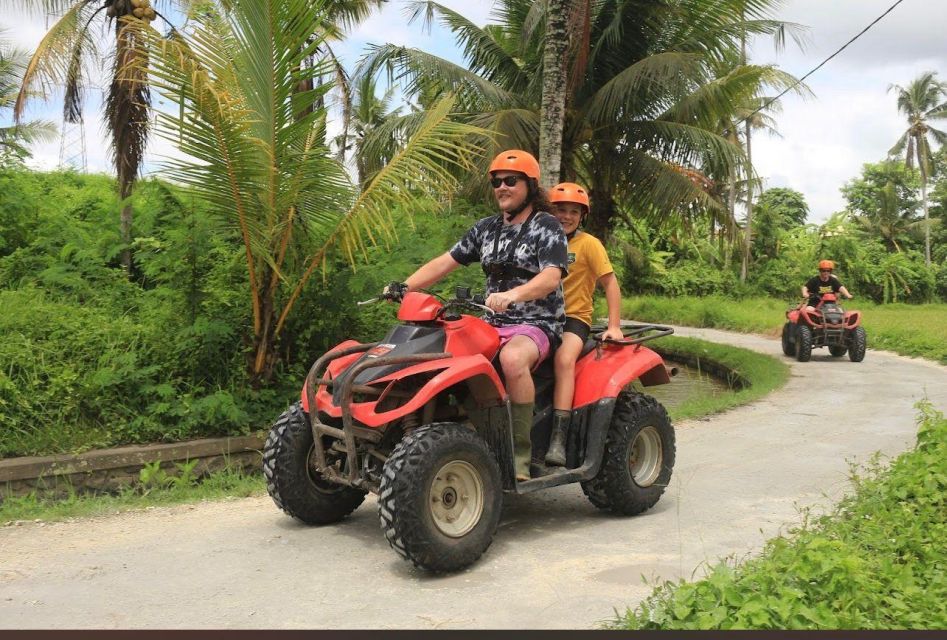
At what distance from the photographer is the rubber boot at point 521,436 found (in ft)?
17.7

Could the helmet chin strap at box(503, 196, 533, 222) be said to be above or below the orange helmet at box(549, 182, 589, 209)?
below

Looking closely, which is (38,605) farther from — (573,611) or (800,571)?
(800,571)

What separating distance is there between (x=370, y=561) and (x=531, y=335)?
1569 millimetres

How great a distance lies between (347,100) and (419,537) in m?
17.2

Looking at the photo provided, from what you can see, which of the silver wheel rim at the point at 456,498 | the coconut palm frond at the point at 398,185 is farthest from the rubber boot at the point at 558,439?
the coconut palm frond at the point at 398,185

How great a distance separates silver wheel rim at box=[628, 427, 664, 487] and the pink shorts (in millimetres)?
1091

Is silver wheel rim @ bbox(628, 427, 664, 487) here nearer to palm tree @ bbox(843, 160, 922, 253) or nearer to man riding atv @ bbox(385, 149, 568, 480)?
man riding atv @ bbox(385, 149, 568, 480)

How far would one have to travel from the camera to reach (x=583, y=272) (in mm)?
6312

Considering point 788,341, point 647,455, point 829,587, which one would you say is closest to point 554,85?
point 647,455

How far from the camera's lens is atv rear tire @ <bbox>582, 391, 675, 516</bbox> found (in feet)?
19.4

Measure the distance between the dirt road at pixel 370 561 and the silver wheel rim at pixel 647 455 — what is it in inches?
10.0

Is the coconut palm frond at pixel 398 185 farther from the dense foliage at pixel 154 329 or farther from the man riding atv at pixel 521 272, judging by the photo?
the man riding atv at pixel 521 272

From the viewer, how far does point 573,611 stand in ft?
13.9

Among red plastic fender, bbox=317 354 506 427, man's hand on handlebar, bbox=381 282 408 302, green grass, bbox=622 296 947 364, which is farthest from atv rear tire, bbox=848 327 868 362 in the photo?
man's hand on handlebar, bbox=381 282 408 302
